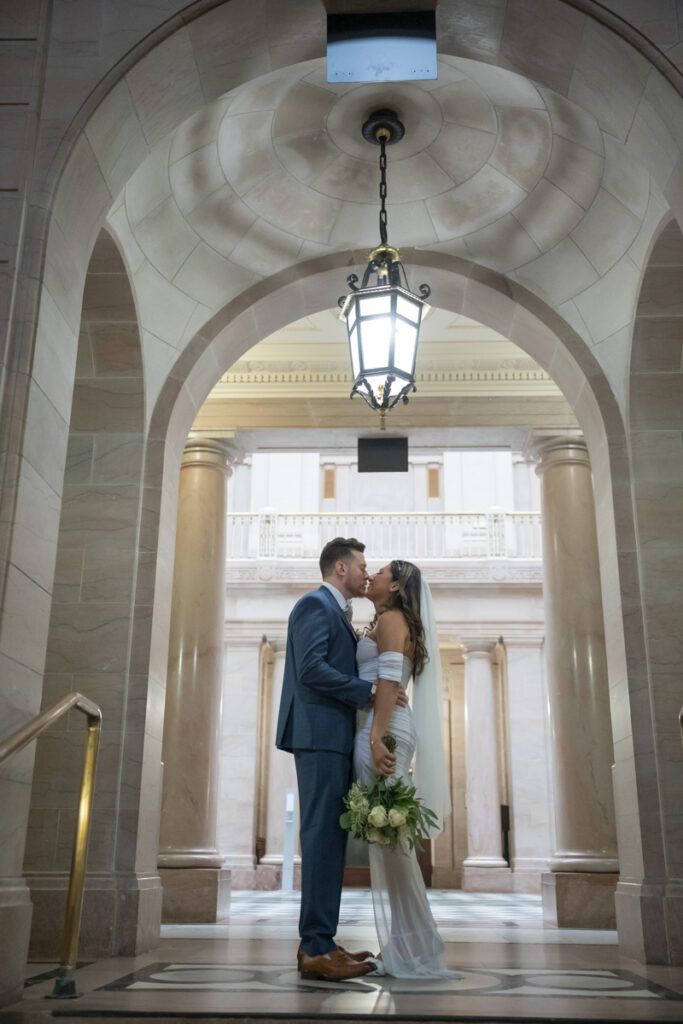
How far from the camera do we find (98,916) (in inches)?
217

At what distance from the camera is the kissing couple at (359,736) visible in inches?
169

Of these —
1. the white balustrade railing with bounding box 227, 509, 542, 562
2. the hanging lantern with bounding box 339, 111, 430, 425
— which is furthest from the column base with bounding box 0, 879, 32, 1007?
the white balustrade railing with bounding box 227, 509, 542, 562

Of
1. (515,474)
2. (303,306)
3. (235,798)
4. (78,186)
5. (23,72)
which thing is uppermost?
Answer: (515,474)

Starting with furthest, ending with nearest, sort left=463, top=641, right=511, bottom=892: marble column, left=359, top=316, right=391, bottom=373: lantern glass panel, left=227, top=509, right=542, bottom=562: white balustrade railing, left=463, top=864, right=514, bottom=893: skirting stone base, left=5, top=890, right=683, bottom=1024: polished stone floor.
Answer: left=227, top=509, right=542, bottom=562: white balustrade railing, left=463, top=641, right=511, bottom=892: marble column, left=463, top=864, right=514, bottom=893: skirting stone base, left=359, top=316, right=391, bottom=373: lantern glass panel, left=5, top=890, right=683, bottom=1024: polished stone floor

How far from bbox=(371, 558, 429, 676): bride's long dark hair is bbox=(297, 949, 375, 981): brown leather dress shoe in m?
1.32

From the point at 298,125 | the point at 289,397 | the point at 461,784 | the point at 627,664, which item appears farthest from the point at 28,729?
the point at 461,784

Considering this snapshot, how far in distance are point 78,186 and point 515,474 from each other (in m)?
20.1

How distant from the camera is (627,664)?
5.87 metres

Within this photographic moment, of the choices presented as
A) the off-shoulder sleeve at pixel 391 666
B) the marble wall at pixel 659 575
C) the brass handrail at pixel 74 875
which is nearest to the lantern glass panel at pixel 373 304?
the marble wall at pixel 659 575

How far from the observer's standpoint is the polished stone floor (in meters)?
3.35

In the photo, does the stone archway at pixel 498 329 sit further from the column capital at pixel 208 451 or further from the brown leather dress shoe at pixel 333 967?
the column capital at pixel 208 451

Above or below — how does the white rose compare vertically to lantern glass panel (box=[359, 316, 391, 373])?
below

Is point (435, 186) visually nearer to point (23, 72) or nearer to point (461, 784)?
point (23, 72)

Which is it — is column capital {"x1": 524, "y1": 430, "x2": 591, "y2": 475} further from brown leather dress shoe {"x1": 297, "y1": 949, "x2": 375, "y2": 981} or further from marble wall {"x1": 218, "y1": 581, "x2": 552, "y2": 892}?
marble wall {"x1": 218, "y1": 581, "x2": 552, "y2": 892}
